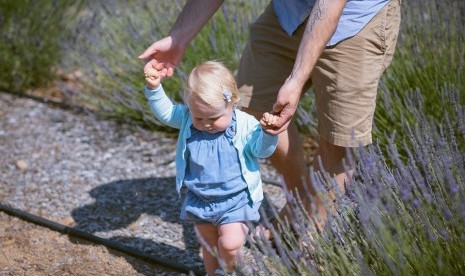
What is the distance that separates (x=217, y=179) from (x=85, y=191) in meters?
1.57

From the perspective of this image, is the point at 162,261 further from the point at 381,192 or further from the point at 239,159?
the point at 381,192

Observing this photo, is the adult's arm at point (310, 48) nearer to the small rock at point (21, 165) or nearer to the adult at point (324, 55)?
the adult at point (324, 55)

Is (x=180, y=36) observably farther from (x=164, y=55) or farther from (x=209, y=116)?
(x=209, y=116)

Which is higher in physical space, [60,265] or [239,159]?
[239,159]

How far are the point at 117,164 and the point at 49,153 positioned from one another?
45 cm

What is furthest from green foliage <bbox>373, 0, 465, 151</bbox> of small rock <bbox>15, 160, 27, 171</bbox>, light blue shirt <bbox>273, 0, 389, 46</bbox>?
small rock <bbox>15, 160, 27, 171</bbox>

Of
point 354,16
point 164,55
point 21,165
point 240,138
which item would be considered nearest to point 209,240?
point 240,138

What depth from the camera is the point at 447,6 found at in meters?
4.05

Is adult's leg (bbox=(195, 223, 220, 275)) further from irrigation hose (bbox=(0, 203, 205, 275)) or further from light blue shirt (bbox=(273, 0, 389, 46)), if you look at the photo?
light blue shirt (bbox=(273, 0, 389, 46))

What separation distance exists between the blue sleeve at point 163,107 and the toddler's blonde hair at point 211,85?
6.6 inches

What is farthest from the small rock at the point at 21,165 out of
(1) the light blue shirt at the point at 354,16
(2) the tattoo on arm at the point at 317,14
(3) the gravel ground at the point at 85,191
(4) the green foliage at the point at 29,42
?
(2) the tattoo on arm at the point at 317,14

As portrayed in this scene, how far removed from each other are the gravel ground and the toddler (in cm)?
61

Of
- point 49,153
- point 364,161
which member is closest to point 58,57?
point 49,153

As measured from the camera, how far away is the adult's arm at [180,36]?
297 centimetres
